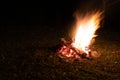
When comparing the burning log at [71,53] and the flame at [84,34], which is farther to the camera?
the flame at [84,34]

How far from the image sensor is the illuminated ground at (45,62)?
11.0 metres

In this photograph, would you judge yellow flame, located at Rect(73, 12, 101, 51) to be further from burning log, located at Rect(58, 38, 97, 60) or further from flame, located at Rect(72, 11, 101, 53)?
burning log, located at Rect(58, 38, 97, 60)

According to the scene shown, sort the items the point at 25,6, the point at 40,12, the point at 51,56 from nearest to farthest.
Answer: the point at 51,56 → the point at 40,12 → the point at 25,6

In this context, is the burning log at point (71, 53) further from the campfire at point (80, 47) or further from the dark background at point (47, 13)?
the dark background at point (47, 13)

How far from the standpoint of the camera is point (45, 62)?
40.5ft

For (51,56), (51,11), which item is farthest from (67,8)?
(51,56)

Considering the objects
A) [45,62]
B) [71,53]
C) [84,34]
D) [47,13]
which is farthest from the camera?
[47,13]

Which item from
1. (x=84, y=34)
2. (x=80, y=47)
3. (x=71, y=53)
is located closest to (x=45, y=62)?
(x=71, y=53)

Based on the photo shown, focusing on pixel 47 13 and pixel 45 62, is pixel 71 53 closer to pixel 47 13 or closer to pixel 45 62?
pixel 45 62

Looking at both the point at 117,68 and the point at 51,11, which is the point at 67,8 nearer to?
the point at 51,11

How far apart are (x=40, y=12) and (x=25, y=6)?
2.33 m

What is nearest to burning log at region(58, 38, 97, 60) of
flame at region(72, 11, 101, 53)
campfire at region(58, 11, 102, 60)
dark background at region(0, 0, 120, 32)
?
campfire at region(58, 11, 102, 60)

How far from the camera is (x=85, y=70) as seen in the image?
38.4ft

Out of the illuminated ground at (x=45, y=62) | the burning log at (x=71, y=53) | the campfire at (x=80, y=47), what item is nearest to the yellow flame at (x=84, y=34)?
the campfire at (x=80, y=47)
